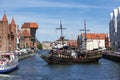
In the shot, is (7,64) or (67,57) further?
(67,57)

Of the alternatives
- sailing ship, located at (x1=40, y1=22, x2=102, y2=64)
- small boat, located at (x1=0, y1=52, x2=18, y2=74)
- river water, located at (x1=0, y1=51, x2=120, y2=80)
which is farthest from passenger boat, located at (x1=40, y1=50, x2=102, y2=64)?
small boat, located at (x1=0, y1=52, x2=18, y2=74)

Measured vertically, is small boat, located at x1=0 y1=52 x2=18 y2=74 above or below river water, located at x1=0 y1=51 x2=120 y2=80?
above

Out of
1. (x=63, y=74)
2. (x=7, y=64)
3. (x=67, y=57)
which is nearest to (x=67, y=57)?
(x=67, y=57)

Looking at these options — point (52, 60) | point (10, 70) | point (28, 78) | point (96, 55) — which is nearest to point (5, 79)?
point (28, 78)

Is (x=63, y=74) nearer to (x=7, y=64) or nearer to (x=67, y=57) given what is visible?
(x=7, y=64)

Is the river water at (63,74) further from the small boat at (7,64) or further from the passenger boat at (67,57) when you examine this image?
the passenger boat at (67,57)

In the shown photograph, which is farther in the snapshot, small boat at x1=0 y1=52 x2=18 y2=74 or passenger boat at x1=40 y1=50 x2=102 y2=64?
passenger boat at x1=40 y1=50 x2=102 y2=64

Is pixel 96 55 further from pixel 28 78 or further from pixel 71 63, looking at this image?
pixel 28 78

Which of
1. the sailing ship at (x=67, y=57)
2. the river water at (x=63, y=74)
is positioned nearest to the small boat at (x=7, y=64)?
the river water at (x=63, y=74)

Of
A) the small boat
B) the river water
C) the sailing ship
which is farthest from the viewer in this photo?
the sailing ship

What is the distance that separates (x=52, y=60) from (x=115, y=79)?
124 ft

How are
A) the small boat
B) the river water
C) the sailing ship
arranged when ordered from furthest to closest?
the sailing ship → the small boat → the river water

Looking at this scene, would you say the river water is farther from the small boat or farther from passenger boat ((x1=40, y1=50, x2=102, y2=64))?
passenger boat ((x1=40, y1=50, x2=102, y2=64))

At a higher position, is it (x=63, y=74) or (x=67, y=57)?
(x=67, y=57)
